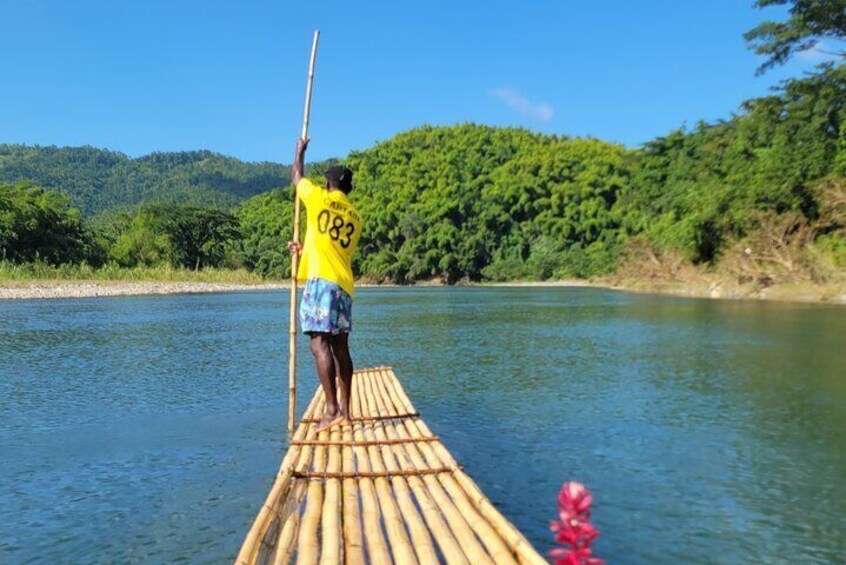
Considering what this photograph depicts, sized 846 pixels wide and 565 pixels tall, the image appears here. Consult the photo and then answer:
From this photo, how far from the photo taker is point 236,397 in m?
9.89

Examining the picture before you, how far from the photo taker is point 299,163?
655 cm

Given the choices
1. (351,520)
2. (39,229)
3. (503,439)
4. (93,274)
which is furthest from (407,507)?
(39,229)

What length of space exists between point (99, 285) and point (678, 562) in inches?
2164

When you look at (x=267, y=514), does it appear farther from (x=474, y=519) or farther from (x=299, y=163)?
(x=299, y=163)

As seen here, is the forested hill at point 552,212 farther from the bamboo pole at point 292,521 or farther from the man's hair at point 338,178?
the bamboo pole at point 292,521

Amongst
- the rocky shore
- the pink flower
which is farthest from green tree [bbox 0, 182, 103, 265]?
the pink flower

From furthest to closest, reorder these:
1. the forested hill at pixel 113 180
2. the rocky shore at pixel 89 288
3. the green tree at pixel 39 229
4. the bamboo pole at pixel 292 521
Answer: the forested hill at pixel 113 180, the green tree at pixel 39 229, the rocky shore at pixel 89 288, the bamboo pole at pixel 292 521

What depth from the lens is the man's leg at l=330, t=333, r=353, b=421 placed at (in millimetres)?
6246

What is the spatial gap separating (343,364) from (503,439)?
210 centimetres

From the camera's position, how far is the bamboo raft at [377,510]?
126 inches

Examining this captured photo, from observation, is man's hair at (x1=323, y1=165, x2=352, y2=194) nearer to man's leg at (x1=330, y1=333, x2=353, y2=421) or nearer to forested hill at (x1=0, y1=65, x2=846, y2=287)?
man's leg at (x1=330, y1=333, x2=353, y2=421)

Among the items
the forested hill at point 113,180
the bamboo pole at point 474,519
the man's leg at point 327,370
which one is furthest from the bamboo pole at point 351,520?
the forested hill at point 113,180

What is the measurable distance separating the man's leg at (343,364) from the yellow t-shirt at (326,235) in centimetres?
Answer: 45

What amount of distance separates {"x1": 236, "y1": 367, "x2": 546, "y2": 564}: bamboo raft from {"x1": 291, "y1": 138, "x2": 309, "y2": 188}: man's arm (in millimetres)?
2387
